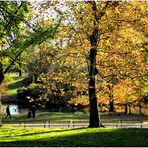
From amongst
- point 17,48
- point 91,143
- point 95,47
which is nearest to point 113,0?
point 95,47

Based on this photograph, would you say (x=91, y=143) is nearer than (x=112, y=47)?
Yes

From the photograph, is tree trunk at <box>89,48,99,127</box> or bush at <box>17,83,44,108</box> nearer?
tree trunk at <box>89,48,99,127</box>

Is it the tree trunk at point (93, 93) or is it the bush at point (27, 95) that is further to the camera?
the bush at point (27, 95)

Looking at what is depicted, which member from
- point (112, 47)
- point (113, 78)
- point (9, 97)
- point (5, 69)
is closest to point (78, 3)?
point (112, 47)

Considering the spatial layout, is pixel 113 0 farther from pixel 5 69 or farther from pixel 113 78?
pixel 5 69

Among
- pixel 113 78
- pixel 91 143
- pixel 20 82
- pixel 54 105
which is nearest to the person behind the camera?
pixel 91 143

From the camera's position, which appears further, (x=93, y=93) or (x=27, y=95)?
(x=27, y=95)

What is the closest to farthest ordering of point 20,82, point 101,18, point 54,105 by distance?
point 101,18
point 54,105
point 20,82

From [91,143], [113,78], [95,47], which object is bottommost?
[91,143]

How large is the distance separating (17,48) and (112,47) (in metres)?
8.72

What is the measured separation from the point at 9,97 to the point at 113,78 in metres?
73.3

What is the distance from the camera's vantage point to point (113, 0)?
28.7 meters

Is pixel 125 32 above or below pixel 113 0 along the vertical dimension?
below

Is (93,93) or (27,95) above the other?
(27,95)
